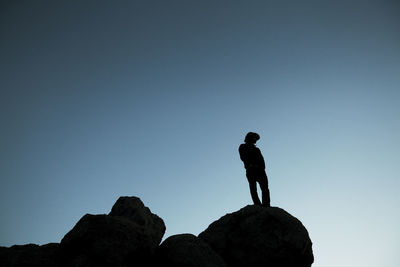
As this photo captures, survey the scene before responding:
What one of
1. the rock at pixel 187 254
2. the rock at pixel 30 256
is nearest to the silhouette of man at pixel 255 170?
the rock at pixel 187 254

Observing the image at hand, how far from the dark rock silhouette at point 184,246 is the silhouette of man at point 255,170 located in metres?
1.31

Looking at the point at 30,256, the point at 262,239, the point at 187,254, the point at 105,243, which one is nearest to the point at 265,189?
the point at 262,239

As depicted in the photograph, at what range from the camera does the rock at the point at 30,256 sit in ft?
31.0

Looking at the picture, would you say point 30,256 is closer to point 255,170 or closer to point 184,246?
point 184,246

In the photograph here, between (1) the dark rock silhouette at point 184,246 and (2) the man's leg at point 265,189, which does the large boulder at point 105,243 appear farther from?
(2) the man's leg at point 265,189

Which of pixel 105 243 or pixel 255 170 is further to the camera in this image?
pixel 255 170

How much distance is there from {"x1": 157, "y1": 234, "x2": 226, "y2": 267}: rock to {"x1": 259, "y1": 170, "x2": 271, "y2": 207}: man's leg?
3.68 metres

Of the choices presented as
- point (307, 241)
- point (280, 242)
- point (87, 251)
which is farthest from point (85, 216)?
point (307, 241)

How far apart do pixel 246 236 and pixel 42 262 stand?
6810mm

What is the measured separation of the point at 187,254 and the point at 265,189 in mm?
4811

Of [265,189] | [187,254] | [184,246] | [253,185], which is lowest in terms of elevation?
[187,254]

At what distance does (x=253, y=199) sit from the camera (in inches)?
540

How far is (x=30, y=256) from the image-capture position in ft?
31.8

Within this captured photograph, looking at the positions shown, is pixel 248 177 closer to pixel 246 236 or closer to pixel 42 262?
pixel 246 236
